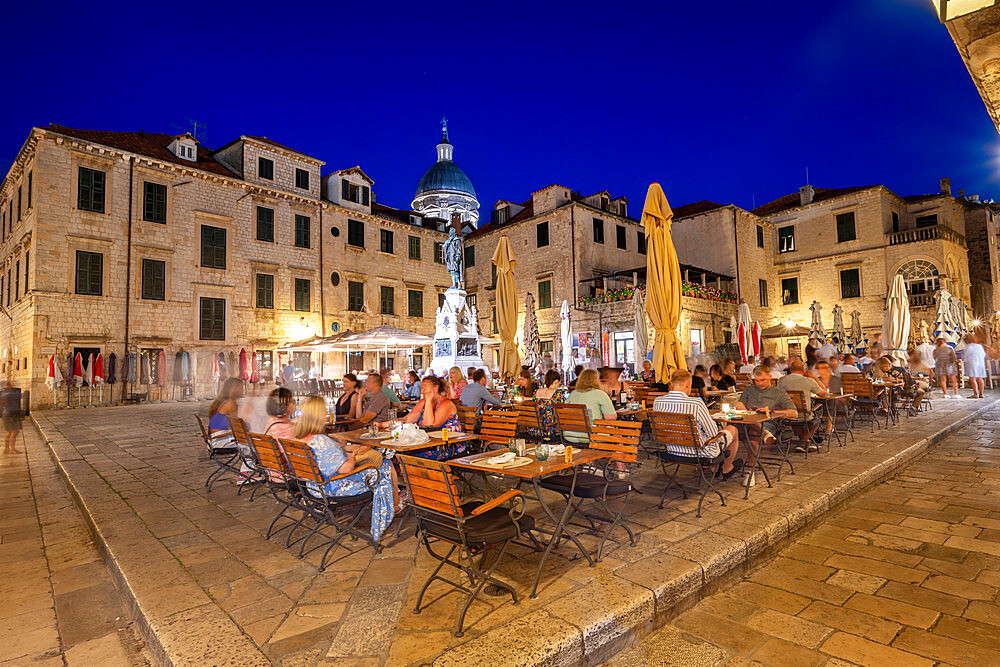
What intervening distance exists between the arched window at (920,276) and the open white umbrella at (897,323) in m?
13.8

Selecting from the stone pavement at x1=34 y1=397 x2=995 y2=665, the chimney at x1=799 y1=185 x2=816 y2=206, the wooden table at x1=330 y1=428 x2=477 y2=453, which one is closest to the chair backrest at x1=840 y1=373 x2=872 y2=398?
the stone pavement at x1=34 y1=397 x2=995 y2=665

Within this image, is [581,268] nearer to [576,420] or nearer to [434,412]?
[434,412]

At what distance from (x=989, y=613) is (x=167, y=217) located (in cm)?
2370

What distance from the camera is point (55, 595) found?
12.0ft

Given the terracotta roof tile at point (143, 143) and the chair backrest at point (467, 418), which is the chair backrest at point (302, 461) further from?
the terracotta roof tile at point (143, 143)

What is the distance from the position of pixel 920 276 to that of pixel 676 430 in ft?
87.4

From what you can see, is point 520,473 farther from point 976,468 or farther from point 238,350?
point 238,350

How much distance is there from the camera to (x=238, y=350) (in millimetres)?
21203

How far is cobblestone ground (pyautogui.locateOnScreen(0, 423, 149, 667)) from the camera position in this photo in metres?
2.94

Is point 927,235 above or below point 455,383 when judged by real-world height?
above

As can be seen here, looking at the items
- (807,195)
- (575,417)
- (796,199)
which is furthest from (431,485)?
(796,199)

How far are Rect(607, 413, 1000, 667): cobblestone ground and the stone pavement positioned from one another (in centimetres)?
18

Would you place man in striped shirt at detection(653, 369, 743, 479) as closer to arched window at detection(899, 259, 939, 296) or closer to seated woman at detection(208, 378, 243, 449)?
seated woman at detection(208, 378, 243, 449)

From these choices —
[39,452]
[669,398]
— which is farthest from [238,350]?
[669,398]
